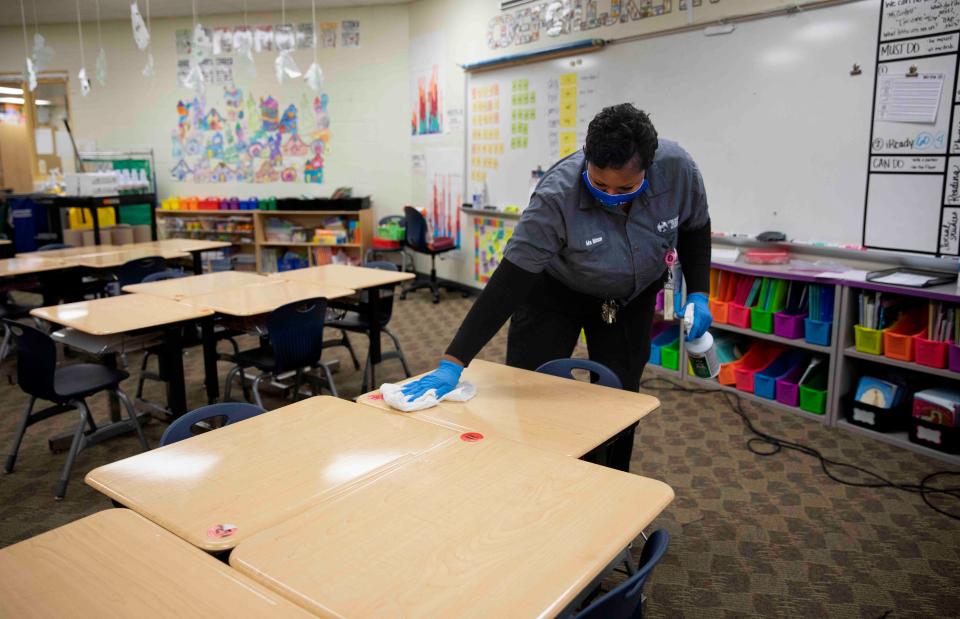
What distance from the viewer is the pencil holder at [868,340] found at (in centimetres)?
335

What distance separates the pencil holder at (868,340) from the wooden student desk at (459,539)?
8.27ft

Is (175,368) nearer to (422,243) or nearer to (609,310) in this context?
(609,310)

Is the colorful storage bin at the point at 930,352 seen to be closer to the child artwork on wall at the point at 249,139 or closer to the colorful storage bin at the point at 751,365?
the colorful storage bin at the point at 751,365

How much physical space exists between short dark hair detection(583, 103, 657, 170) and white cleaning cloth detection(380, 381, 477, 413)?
2.42 ft

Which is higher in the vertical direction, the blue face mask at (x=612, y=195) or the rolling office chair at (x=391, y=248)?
the blue face mask at (x=612, y=195)

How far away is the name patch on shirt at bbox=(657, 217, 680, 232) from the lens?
2.10 meters

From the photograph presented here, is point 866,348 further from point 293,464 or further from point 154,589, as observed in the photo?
point 154,589

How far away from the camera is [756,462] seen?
316 cm

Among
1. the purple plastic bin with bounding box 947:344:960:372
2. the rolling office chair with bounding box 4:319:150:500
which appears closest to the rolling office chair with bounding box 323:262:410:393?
the rolling office chair with bounding box 4:319:150:500

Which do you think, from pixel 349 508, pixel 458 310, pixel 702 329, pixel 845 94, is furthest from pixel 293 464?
pixel 458 310

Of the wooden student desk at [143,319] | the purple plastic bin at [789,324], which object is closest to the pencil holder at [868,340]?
the purple plastic bin at [789,324]

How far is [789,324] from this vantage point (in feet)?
12.1

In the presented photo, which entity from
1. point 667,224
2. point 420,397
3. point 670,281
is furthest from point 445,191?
point 420,397

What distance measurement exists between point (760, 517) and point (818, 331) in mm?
1339
